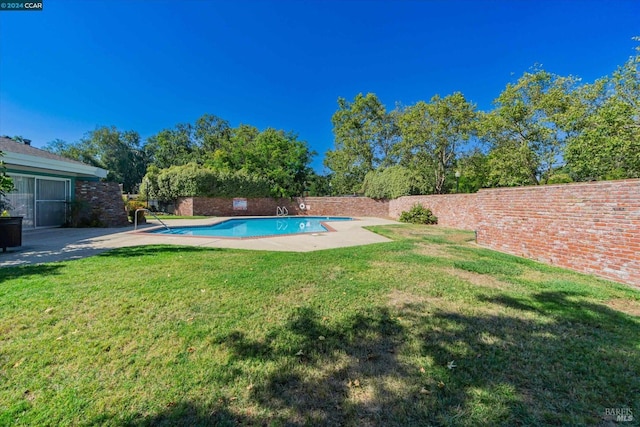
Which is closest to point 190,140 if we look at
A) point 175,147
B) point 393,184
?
point 175,147

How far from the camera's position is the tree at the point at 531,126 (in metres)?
15.4

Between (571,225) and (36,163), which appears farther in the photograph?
(36,163)

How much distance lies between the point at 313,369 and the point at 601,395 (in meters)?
2.07

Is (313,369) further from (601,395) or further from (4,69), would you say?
(4,69)

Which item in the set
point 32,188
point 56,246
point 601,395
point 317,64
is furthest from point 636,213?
point 317,64

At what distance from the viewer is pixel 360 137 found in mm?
27406

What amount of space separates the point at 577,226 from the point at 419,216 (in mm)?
10508

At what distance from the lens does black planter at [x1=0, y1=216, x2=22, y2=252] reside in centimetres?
584

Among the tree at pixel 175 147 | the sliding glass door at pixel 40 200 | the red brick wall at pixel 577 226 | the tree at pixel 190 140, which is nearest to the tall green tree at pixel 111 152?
the tree at pixel 190 140

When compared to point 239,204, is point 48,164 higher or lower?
higher

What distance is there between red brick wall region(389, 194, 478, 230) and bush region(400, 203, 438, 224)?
0.27 metres

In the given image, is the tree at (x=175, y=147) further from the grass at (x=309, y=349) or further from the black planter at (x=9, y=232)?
the grass at (x=309, y=349)

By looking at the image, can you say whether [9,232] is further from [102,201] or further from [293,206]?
[293,206]

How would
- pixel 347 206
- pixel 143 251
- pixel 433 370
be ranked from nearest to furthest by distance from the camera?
pixel 433 370 < pixel 143 251 < pixel 347 206
